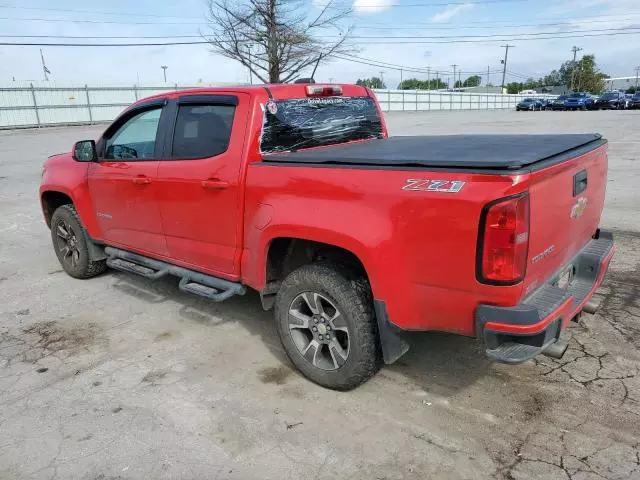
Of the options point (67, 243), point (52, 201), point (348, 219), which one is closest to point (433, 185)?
point (348, 219)

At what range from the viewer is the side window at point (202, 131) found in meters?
3.75

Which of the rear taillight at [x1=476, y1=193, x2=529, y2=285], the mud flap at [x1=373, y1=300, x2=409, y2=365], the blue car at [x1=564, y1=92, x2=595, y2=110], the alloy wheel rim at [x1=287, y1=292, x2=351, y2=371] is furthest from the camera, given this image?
the blue car at [x1=564, y1=92, x2=595, y2=110]

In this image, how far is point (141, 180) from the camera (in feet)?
14.2

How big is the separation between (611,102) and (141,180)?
5570cm

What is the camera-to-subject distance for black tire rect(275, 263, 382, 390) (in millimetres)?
3078

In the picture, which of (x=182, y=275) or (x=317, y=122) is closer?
(x=317, y=122)

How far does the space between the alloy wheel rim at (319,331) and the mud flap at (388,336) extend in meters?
0.25

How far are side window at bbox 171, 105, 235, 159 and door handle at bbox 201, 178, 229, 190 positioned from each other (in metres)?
0.20

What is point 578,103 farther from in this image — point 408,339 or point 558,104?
point 408,339

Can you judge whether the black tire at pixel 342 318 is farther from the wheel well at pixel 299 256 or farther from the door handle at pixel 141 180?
the door handle at pixel 141 180

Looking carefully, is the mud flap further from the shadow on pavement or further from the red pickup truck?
the shadow on pavement

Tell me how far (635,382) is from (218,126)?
3.28 metres

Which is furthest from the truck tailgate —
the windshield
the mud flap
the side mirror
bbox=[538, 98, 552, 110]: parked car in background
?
bbox=[538, 98, 552, 110]: parked car in background

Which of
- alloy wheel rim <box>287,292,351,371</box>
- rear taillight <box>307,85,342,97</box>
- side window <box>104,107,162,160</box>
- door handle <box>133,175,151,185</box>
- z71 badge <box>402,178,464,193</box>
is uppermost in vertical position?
rear taillight <box>307,85,342,97</box>
